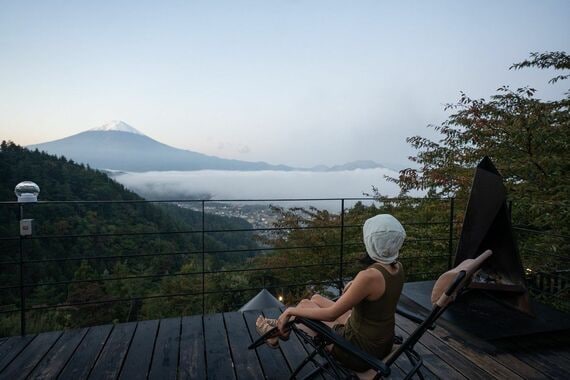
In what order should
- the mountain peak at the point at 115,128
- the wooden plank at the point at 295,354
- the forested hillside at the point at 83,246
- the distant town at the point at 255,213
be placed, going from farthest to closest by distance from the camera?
the mountain peak at the point at 115,128, the forested hillside at the point at 83,246, the distant town at the point at 255,213, the wooden plank at the point at 295,354

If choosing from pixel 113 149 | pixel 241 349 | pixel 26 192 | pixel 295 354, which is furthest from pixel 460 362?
pixel 113 149

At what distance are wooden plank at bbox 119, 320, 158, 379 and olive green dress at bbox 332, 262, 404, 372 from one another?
1290 millimetres

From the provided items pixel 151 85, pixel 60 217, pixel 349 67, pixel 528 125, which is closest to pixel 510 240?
pixel 528 125

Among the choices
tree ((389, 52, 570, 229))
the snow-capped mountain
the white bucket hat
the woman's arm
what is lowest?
the woman's arm

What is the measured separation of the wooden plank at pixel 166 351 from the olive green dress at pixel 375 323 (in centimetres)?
114

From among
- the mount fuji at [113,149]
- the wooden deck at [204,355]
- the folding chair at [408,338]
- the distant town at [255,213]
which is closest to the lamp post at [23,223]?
the wooden deck at [204,355]

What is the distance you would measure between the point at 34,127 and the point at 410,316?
1058 inches

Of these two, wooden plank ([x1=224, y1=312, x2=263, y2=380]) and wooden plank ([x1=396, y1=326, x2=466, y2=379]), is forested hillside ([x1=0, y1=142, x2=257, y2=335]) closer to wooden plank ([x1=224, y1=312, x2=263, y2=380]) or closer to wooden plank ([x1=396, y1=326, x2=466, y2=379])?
wooden plank ([x1=224, y1=312, x2=263, y2=380])

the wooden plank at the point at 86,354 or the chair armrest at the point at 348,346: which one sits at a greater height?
the chair armrest at the point at 348,346

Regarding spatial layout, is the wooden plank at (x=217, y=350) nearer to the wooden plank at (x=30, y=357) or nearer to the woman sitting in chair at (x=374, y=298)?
the woman sitting in chair at (x=374, y=298)

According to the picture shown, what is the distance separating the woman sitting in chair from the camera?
1364mm

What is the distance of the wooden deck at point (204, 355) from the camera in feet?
6.52

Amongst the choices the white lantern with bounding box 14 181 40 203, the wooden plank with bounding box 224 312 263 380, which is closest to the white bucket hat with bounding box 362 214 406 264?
the wooden plank with bounding box 224 312 263 380

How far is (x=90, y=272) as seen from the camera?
17453 millimetres
